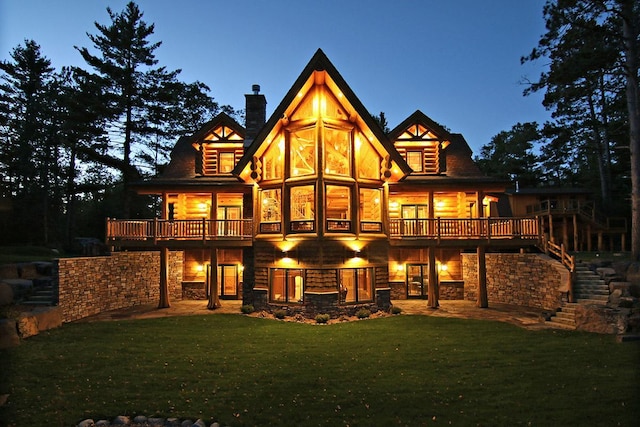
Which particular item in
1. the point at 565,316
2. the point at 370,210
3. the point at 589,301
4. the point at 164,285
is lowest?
the point at 565,316

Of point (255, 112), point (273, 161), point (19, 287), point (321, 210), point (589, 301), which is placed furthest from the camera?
point (255, 112)

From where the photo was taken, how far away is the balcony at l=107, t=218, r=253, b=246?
1948 cm

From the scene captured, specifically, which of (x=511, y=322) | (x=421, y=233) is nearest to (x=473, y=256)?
(x=421, y=233)

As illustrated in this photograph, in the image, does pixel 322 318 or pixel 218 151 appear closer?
pixel 322 318

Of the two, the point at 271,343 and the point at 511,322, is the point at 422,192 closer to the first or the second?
the point at 511,322

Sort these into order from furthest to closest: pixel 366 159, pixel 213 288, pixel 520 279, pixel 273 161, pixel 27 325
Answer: pixel 520 279, pixel 213 288, pixel 273 161, pixel 366 159, pixel 27 325

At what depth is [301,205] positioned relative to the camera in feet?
60.0

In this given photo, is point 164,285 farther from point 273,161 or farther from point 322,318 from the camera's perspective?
point 322,318

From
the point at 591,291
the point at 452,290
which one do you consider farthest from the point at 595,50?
the point at 452,290

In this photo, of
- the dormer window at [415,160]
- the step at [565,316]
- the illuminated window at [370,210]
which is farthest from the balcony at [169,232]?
the step at [565,316]

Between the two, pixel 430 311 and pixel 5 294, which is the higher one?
pixel 5 294

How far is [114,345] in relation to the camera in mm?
12516

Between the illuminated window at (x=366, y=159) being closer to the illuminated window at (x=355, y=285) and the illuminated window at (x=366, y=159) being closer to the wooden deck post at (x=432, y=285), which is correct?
the illuminated window at (x=355, y=285)

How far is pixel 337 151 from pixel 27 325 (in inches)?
530
